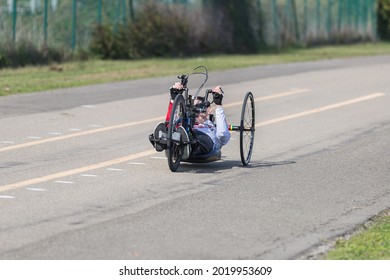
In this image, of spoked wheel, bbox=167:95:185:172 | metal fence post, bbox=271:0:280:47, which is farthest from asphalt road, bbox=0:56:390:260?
metal fence post, bbox=271:0:280:47

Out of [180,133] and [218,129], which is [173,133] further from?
[218,129]

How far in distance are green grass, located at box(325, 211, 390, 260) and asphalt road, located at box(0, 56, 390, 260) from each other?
0.58 ft

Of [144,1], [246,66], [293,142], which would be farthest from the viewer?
[144,1]

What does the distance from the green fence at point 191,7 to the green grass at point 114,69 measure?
128cm

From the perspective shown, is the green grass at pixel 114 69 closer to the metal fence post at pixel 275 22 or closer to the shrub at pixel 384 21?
the metal fence post at pixel 275 22

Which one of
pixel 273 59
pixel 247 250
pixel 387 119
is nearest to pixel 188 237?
pixel 247 250

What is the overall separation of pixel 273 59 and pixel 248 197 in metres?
24.3

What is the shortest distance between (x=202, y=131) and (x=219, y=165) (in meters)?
0.90

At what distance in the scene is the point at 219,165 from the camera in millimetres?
13547

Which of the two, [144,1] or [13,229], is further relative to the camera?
[144,1]

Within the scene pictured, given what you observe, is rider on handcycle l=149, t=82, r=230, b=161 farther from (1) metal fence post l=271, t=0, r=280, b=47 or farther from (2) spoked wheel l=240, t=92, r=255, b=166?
(1) metal fence post l=271, t=0, r=280, b=47

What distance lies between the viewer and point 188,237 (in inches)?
364

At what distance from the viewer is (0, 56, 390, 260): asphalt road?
9.09 metres

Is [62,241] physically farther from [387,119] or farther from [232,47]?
[232,47]
